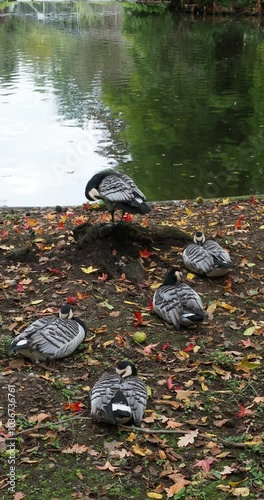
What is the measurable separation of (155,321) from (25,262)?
1721mm

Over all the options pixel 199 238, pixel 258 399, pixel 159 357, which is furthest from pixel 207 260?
pixel 258 399

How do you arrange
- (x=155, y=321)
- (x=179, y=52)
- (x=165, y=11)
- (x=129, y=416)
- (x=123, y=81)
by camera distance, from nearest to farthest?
(x=129, y=416) < (x=155, y=321) < (x=123, y=81) < (x=179, y=52) < (x=165, y=11)

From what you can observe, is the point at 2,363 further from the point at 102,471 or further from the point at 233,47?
the point at 233,47

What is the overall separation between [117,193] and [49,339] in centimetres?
195

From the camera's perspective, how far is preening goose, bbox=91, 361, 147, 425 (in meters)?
4.12

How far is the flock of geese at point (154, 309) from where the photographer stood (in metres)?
4.21

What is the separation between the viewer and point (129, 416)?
4.14 m

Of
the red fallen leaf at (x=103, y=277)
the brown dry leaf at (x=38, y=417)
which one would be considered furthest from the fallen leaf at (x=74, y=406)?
the red fallen leaf at (x=103, y=277)

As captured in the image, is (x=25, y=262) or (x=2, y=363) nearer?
(x=2, y=363)

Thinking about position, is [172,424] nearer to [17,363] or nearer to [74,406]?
[74,406]

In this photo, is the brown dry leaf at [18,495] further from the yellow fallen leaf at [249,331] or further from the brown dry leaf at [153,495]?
the yellow fallen leaf at [249,331]

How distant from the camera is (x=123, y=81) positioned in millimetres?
20984

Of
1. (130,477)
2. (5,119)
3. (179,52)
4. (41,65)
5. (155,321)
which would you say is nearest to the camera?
(130,477)

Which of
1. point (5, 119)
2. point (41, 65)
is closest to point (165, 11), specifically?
point (41, 65)
